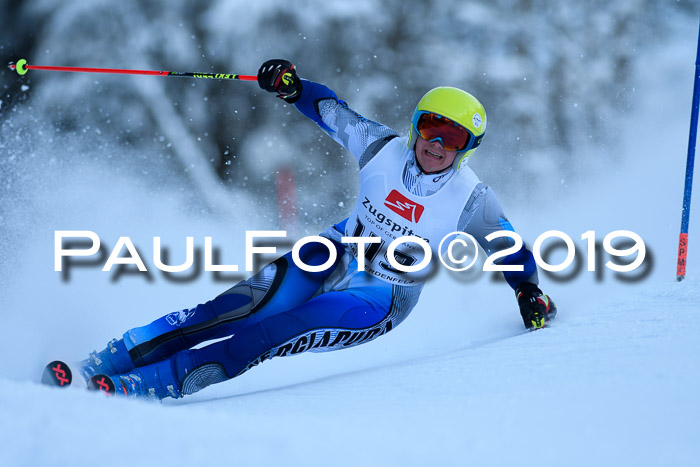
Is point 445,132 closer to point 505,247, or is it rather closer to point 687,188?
point 505,247

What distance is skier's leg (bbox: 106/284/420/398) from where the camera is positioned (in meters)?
2.42

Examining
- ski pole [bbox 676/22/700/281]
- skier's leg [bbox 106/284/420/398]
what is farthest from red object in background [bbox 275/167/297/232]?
ski pole [bbox 676/22/700/281]

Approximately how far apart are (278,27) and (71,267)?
2440 mm

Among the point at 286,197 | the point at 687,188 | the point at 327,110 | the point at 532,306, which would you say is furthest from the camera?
the point at 286,197

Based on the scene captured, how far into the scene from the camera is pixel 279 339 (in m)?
2.51

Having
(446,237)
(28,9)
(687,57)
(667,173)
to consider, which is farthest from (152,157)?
(687,57)

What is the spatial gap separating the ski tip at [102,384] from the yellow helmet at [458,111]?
1.51 metres

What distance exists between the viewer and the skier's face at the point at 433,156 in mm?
2623

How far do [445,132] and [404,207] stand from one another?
1.13 ft

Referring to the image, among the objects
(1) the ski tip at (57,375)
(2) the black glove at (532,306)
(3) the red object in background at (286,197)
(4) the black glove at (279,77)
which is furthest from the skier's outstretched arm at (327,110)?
(3) the red object in background at (286,197)

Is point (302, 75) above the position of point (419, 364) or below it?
above

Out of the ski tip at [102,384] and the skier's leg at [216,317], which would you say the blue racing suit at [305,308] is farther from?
the ski tip at [102,384]

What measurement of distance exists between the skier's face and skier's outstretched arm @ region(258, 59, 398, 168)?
228 millimetres

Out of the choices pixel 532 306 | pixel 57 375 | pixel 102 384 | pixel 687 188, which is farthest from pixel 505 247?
pixel 57 375
